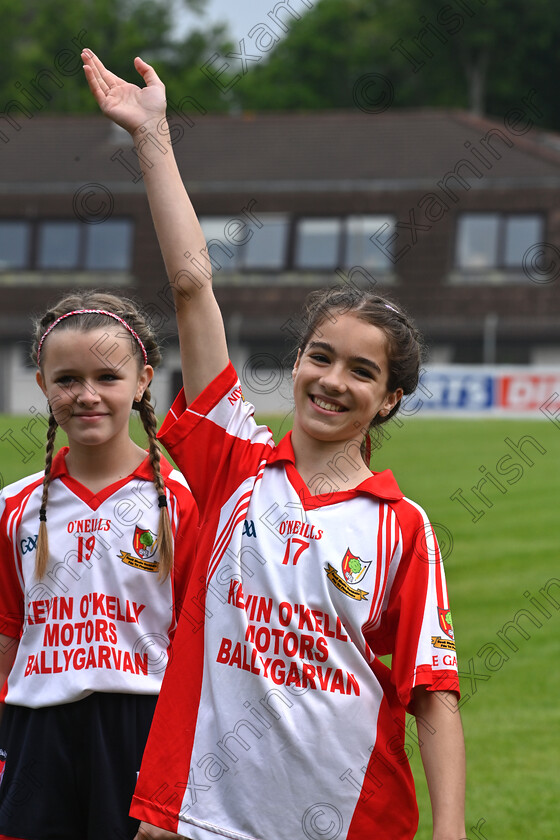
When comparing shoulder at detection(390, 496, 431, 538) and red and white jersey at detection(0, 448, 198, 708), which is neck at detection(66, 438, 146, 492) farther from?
shoulder at detection(390, 496, 431, 538)

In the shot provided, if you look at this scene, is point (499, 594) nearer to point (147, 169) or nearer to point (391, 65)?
point (147, 169)

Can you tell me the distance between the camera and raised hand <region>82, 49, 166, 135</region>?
2785 mm

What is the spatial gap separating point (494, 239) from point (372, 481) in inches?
1246

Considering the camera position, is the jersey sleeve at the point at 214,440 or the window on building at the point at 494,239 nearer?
the jersey sleeve at the point at 214,440

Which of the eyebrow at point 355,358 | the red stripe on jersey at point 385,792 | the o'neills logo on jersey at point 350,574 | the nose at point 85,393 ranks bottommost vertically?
the red stripe on jersey at point 385,792

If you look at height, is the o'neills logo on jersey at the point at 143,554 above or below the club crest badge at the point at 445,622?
above

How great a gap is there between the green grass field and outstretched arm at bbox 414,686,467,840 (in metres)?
2.59

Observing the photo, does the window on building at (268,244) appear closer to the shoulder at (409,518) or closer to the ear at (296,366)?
the ear at (296,366)

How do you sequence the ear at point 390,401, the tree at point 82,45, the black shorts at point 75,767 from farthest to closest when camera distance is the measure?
the tree at point 82,45 < the black shorts at point 75,767 < the ear at point 390,401

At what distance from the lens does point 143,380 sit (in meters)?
3.34

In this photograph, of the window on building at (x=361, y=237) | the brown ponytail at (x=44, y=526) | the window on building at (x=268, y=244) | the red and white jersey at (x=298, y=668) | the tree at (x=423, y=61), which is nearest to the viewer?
the red and white jersey at (x=298, y=668)

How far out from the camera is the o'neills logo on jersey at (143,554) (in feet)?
10.3

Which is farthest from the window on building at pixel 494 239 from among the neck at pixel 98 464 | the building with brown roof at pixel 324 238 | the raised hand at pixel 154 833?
the raised hand at pixel 154 833

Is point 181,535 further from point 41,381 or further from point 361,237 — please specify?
point 361,237
